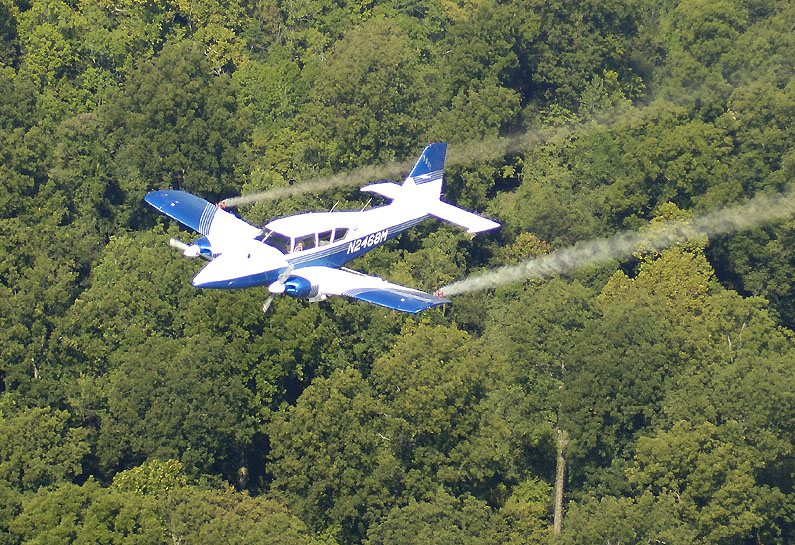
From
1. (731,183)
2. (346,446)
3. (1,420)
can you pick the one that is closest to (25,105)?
(1,420)

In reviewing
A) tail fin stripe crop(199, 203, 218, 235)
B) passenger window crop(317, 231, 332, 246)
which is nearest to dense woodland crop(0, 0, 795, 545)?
tail fin stripe crop(199, 203, 218, 235)

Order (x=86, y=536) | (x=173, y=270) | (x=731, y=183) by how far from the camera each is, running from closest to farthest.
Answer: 1. (x=86, y=536)
2. (x=173, y=270)
3. (x=731, y=183)

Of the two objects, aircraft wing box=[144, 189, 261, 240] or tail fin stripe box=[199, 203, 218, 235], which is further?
tail fin stripe box=[199, 203, 218, 235]

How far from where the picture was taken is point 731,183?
90.8 metres

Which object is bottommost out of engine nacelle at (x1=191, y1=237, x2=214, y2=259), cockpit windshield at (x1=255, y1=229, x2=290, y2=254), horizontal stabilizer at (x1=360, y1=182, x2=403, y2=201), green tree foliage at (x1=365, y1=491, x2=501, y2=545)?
green tree foliage at (x1=365, y1=491, x2=501, y2=545)

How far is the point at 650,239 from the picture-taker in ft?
294

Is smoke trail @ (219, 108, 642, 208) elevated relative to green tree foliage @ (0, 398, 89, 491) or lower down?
elevated

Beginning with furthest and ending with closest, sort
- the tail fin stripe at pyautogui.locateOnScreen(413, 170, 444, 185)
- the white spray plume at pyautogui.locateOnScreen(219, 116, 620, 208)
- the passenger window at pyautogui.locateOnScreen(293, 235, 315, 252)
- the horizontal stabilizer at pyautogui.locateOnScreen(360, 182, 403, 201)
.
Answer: the white spray plume at pyautogui.locateOnScreen(219, 116, 620, 208) → the tail fin stripe at pyautogui.locateOnScreen(413, 170, 444, 185) → the horizontal stabilizer at pyautogui.locateOnScreen(360, 182, 403, 201) → the passenger window at pyautogui.locateOnScreen(293, 235, 315, 252)

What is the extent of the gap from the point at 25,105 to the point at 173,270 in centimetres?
1508

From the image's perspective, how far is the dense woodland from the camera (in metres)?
73.9

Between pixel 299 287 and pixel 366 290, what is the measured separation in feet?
7.81

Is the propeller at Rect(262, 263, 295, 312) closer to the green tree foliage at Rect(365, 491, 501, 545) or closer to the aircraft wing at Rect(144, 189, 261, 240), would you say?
the aircraft wing at Rect(144, 189, 261, 240)

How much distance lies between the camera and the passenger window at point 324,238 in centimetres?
6556

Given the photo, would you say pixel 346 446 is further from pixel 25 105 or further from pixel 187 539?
pixel 25 105
